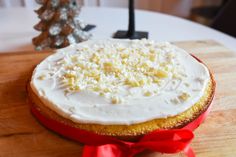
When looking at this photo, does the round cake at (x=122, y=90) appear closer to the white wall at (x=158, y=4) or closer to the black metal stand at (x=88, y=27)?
the black metal stand at (x=88, y=27)

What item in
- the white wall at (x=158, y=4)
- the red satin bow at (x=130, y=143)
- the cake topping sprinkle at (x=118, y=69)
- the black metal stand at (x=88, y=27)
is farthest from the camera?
the white wall at (x=158, y=4)

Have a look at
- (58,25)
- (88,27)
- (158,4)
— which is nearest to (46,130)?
(58,25)

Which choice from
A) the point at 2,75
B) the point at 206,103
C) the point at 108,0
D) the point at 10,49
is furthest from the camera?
the point at 108,0

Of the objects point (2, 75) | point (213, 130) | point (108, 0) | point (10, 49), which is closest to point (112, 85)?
point (213, 130)

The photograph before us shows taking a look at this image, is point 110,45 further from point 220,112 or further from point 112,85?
point 220,112

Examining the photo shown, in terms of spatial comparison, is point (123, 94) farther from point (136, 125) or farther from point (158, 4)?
point (158, 4)

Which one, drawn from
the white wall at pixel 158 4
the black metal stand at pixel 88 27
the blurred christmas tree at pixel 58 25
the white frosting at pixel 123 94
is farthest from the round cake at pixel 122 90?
the white wall at pixel 158 4

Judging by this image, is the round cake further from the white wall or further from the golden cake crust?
the white wall
